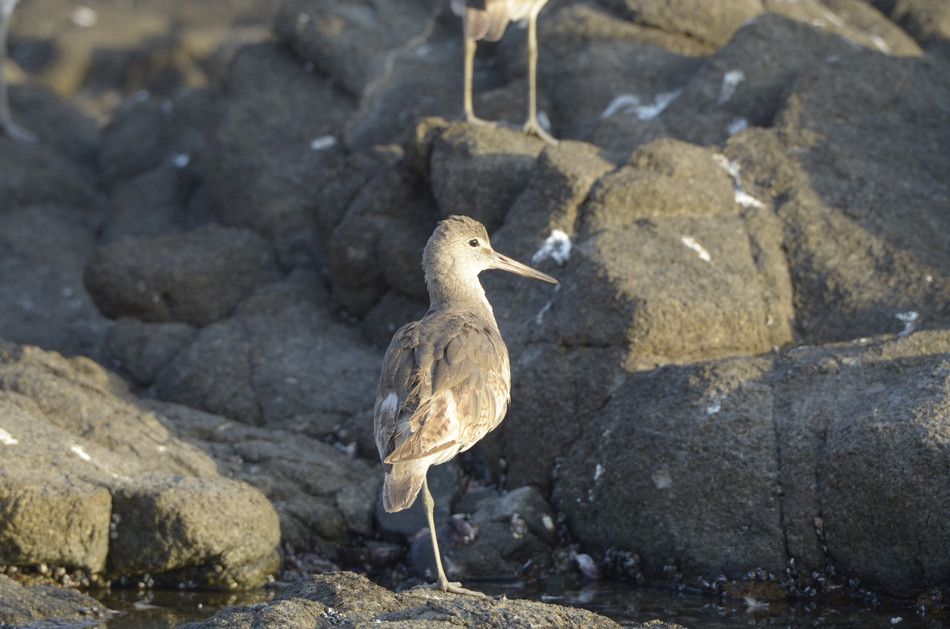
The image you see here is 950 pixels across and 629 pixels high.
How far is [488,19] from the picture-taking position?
11398 mm

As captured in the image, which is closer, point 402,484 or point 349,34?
point 402,484

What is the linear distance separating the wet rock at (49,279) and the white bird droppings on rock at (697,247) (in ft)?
16.9

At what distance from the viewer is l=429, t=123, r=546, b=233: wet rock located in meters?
10.6

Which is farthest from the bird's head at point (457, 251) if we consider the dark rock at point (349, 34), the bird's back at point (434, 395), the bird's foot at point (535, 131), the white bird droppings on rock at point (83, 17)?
the white bird droppings on rock at point (83, 17)

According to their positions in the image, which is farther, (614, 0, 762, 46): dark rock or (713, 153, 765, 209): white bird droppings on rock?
(614, 0, 762, 46): dark rock

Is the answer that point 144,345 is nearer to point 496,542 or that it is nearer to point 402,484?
point 496,542

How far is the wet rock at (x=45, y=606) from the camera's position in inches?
273

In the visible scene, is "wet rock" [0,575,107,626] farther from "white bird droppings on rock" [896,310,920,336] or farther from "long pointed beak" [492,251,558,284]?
"white bird droppings on rock" [896,310,920,336]

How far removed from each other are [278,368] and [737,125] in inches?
162

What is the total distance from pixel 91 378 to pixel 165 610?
292 centimetres

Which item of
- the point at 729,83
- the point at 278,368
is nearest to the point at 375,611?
the point at 278,368

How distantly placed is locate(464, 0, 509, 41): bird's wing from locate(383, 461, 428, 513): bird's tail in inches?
211

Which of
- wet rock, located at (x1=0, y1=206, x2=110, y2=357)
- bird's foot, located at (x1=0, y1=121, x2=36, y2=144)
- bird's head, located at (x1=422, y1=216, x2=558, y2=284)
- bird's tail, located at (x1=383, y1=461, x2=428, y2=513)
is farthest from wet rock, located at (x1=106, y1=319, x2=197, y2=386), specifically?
bird's foot, located at (x1=0, y1=121, x2=36, y2=144)

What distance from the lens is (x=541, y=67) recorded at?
42.0 ft
